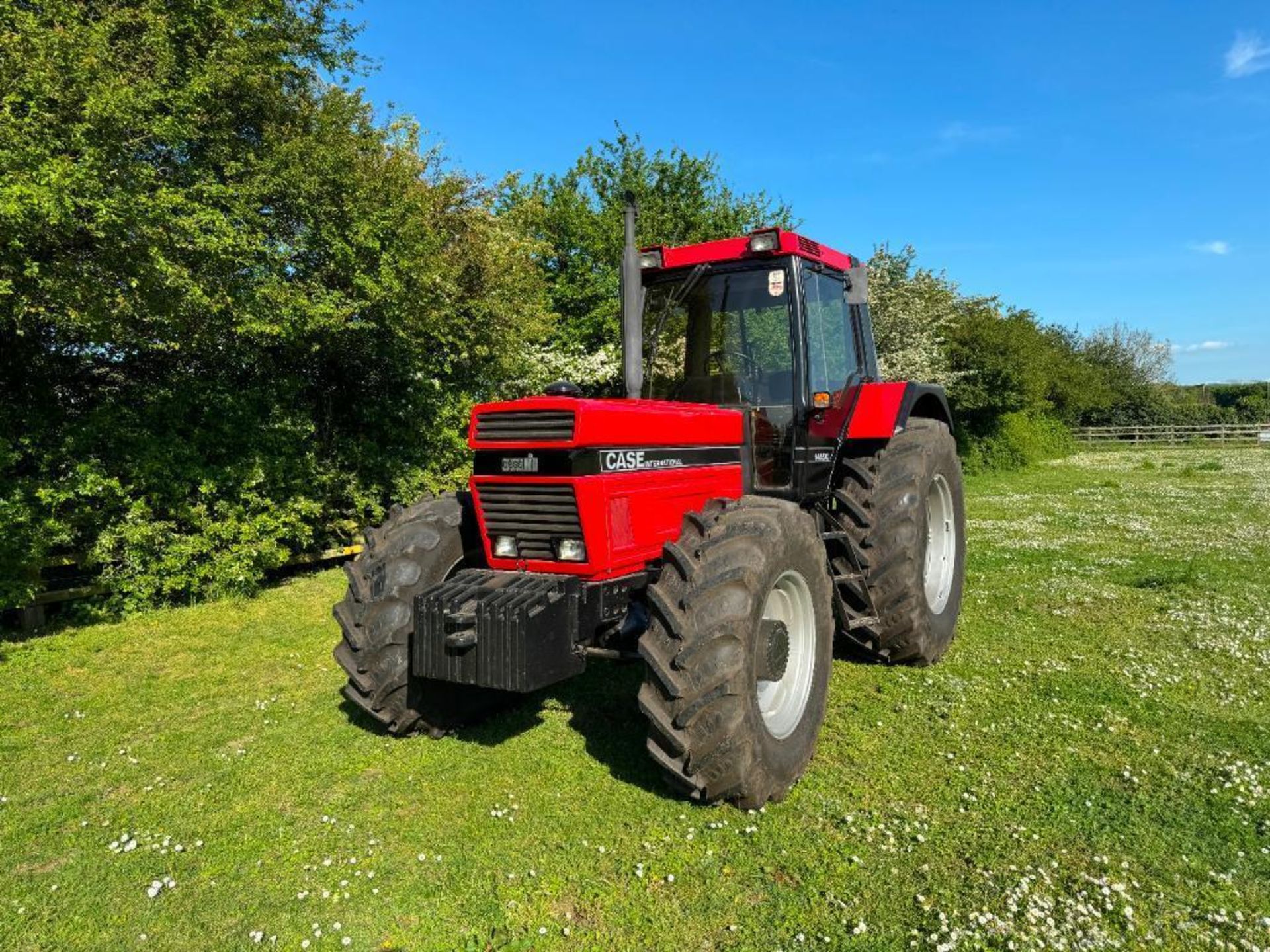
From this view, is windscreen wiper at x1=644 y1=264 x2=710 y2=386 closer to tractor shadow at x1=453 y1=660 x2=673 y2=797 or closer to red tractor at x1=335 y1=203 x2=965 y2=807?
red tractor at x1=335 y1=203 x2=965 y2=807

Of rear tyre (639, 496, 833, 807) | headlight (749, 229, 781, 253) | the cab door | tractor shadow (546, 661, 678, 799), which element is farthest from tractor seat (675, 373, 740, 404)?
tractor shadow (546, 661, 678, 799)

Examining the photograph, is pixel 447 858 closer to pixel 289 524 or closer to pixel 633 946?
pixel 633 946

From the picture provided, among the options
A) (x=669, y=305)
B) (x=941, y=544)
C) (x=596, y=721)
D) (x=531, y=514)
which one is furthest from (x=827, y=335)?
(x=596, y=721)

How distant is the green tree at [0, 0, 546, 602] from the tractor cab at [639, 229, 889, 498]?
403cm

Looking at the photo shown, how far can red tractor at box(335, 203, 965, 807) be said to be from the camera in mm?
3428

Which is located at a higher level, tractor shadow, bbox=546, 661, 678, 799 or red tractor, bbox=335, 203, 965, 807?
red tractor, bbox=335, 203, 965, 807

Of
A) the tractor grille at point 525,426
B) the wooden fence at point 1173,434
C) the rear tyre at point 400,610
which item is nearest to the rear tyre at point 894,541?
the tractor grille at point 525,426

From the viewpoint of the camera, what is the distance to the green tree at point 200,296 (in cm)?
587

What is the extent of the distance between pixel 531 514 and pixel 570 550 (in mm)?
291

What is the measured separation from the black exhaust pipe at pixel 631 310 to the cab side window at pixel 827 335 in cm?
122

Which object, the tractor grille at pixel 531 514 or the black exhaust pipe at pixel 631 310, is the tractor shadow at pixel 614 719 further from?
the black exhaust pipe at pixel 631 310

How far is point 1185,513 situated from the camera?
1345cm

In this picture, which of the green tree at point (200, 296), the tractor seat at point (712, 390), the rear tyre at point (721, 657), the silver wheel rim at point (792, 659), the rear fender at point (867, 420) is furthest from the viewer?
the green tree at point (200, 296)

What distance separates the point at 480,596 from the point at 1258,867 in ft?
11.1
